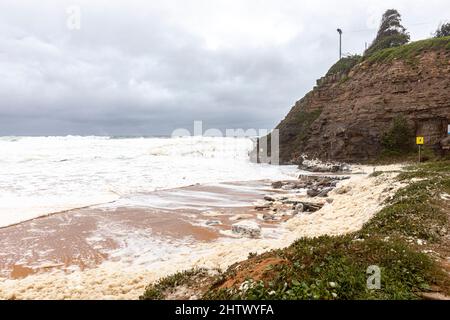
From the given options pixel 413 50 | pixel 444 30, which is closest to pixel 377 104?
pixel 413 50

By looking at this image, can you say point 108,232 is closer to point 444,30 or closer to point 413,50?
point 413,50

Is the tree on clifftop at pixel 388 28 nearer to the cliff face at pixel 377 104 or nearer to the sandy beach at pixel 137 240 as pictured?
the cliff face at pixel 377 104

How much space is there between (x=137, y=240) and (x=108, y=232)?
1440 millimetres

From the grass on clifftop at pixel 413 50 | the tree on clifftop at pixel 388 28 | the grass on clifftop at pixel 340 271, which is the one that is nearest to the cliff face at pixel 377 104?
the grass on clifftop at pixel 413 50

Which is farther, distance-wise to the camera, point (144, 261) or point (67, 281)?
point (144, 261)

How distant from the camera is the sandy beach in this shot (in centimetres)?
629

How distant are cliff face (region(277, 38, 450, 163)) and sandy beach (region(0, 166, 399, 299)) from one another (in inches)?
620

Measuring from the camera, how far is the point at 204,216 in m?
12.1

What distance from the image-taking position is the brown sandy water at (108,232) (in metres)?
7.89

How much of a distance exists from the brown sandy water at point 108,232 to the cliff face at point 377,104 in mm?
17952

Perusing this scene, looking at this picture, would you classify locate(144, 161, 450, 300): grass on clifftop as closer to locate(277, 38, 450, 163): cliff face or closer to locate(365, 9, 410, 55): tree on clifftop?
locate(277, 38, 450, 163): cliff face

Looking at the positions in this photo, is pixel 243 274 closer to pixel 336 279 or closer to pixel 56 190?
pixel 336 279
